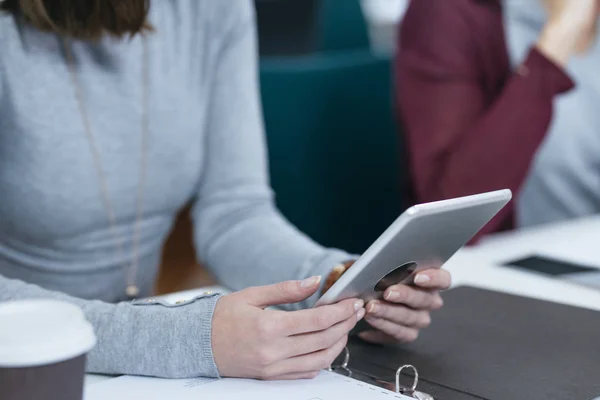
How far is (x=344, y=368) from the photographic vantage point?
0.74 meters

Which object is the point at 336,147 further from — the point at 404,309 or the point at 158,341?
the point at 158,341

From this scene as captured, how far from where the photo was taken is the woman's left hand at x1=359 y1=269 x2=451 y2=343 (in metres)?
0.78

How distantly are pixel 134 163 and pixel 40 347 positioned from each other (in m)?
0.57

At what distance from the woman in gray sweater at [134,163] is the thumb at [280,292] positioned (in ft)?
0.12

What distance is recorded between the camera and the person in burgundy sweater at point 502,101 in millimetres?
1348

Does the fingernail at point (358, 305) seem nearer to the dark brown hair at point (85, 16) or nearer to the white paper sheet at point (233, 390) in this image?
the white paper sheet at point (233, 390)

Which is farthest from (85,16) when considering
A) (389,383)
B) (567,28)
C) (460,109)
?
(567,28)

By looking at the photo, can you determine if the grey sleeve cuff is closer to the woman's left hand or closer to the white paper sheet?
the white paper sheet

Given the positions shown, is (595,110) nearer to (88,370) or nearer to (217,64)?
(217,64)

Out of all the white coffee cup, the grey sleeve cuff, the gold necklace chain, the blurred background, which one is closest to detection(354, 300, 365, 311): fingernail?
the grey sleeve cuff

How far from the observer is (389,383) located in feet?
2.28

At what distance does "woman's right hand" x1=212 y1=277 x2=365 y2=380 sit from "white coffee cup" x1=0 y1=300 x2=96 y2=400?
0.18 meters

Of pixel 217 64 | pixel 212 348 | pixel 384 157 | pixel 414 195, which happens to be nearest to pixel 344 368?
pixel 212 348

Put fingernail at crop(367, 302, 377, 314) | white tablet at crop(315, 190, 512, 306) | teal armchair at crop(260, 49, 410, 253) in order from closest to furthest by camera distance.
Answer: white tablet at crop(315, 190, 512, 306), fingernail at crop(367, 302, 377, 314), teal armchair at crop(260, 49, 410, 253)
